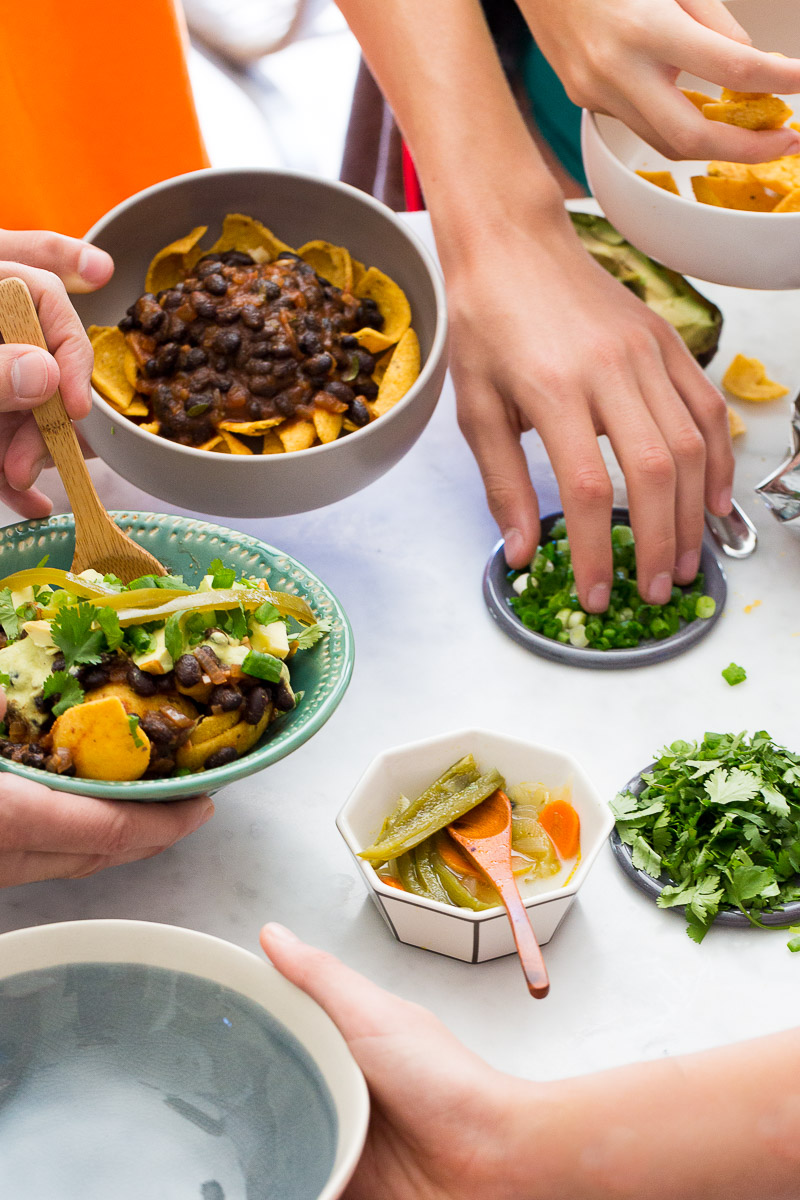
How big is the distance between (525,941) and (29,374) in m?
0.79

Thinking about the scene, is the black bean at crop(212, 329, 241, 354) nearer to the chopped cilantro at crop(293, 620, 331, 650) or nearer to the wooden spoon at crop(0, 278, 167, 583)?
the wooden spoon at crop(0, 278, 167, 583)

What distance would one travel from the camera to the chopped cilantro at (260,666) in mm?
1095

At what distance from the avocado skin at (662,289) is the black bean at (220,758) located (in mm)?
1056

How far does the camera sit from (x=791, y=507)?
1519 mm

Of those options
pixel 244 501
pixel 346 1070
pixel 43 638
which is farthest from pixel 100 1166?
pixel 244 501

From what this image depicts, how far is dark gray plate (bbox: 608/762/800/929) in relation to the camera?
1130 mm

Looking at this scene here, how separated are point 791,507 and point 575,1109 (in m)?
0.93

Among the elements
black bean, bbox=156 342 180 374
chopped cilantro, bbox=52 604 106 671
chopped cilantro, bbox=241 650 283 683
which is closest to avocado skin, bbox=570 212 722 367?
black bean, bbox=156 342 180 374

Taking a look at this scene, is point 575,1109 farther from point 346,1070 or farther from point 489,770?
point 489,770

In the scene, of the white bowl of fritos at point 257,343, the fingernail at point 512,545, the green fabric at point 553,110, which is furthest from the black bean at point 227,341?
the green fabric at point 553,110

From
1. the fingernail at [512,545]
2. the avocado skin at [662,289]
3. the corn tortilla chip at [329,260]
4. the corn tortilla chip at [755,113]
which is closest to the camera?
the corn tortilla chip at [755,113]

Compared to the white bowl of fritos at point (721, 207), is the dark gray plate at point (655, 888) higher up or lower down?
lower down

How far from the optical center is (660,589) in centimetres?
146

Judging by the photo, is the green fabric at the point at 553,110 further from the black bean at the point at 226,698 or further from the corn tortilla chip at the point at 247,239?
the black bean at the point at 226,698
